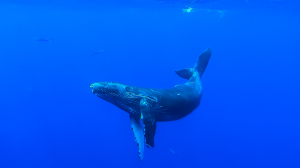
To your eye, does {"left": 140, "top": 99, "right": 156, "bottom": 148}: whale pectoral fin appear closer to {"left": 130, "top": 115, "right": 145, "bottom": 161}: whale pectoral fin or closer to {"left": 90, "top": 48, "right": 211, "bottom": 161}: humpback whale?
{"left": 90, "top": 48, "right": 211, "bottom": 161}: humpback whale

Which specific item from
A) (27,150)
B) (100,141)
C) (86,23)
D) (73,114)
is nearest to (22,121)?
(27,150)

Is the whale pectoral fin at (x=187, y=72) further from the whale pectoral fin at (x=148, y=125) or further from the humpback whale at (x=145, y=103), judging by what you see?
the whale pectoral fin at (x=148, y=125)

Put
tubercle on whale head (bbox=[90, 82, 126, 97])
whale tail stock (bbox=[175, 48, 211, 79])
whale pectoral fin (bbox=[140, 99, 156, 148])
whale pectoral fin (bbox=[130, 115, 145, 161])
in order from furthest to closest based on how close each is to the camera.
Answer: whale tail stock (bbox=[175, 48, 211, 79]) → whale pectoral fin (bbox=[130, 115, 145, 161]) → tubercle on whale head (bbox=[90, 82, 126, 97]) → whale pectoral fin (bbox=[140, 99, 156, 148])

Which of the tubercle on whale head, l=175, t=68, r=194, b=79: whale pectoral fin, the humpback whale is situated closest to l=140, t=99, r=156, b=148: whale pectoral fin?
the humpback whale

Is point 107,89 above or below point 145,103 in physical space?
above

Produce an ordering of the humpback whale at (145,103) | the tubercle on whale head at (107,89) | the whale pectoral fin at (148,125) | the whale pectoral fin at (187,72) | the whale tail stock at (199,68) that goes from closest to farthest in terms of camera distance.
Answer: the whale pectoral fin at (148,125), the humpback whale at (145,103), the tubercle on whale head at (107,89), the whale pectoral fin at (187,72), the whale tail stock at (199,68)

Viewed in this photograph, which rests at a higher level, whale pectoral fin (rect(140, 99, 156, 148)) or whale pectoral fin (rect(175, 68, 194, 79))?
whale pectoral fin (rect(175, 68, 194, 79))

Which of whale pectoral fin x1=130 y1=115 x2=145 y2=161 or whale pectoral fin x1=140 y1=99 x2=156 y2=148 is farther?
whale pectoral fin x1=130 y1=115 x2=145 y2=161

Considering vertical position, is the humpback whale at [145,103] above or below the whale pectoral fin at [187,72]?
below

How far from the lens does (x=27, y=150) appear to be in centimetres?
1678

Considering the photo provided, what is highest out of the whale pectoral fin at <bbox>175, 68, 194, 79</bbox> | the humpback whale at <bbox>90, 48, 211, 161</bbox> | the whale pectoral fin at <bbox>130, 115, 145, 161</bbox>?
the whale pectoral fin at <bbox>175, 68, 194, 79</bbox>

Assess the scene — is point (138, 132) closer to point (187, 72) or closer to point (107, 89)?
point (107, 89)

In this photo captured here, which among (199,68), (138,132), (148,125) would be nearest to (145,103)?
(148,125)

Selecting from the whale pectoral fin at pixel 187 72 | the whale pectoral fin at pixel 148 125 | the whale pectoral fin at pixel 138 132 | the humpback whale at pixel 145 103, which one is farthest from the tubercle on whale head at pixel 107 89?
the whale pectoral fin at pixel 187 72
